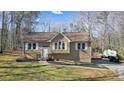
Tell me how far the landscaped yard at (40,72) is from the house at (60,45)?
0.16 m

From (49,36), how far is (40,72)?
0.48 m

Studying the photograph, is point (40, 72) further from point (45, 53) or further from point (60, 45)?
point (60, 45)

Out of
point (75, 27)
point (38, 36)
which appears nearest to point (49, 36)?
point (38, 36)

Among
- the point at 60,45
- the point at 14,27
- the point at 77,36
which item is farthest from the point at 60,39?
the point at 14,27

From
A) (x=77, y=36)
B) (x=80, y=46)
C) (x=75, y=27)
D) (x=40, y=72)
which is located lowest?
(x=40, y=72)

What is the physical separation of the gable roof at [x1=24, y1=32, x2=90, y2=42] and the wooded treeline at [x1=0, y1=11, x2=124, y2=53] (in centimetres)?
5

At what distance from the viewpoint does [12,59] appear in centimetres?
475

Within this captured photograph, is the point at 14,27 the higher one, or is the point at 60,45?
the point at 14,27

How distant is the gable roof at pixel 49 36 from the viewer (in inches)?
186

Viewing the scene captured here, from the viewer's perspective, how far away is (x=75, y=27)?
4.71 metres

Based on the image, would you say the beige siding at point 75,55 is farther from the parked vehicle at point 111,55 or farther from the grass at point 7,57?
the grass at point 7,57

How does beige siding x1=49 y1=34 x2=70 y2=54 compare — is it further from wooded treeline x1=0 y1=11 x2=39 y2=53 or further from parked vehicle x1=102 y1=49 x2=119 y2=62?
parked vehicle x1=102 y1=49 x2=119 y2=62
